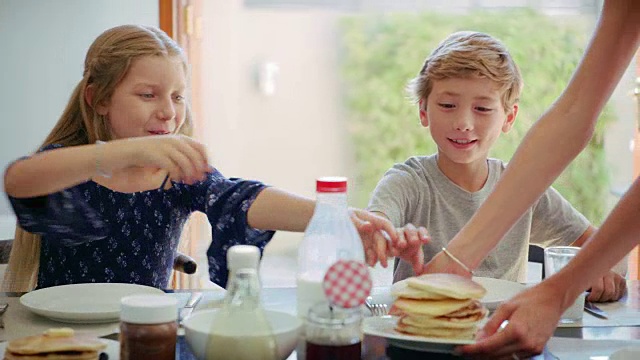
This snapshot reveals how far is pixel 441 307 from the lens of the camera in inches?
51.7

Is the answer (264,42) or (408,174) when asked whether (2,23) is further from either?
(264,42)

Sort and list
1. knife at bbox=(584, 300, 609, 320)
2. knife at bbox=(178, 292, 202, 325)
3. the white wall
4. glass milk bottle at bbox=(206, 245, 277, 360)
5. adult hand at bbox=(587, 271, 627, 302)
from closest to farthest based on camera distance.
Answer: glass milk bottle at bbox=(206, 245, 277, 360)
knife at bbox=(178, 292, 202, 325)
knife at bbox=(584, 300, 609, 320)
adult hand at bbox=(587, 271, 627, 302)
the white wall

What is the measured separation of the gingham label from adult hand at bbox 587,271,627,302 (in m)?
0.76

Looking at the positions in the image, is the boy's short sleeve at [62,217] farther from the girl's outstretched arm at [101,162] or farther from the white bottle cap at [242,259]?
the white bottle cap at [242,259]

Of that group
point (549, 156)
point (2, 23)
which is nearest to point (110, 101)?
point (549, 156)

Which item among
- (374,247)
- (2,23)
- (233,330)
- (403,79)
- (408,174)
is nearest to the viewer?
(233,330)

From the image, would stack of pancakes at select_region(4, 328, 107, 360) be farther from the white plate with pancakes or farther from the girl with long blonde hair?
the girl with long blonde hair

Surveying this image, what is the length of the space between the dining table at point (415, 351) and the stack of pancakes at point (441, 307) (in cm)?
4

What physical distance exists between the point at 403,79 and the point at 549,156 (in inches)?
210

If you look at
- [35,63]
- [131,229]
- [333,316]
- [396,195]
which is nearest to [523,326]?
[333,316]

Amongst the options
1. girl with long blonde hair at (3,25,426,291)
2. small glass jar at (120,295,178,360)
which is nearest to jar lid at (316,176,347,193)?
small glass jar at (120,295,178,360)

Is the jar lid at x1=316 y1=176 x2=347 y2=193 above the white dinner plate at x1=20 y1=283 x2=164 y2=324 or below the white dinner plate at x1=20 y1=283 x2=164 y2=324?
above

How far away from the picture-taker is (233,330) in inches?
43.8

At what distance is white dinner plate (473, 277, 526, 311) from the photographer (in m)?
1.64
